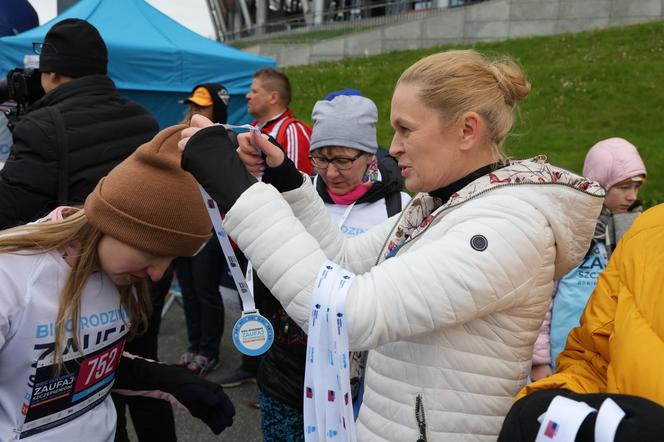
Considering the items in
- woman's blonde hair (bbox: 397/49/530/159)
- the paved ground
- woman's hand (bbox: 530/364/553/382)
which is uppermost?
woman's blonde hair (bbox: 397/49/530/159)

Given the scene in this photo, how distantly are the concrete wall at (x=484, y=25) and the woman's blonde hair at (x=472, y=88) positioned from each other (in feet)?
58.1

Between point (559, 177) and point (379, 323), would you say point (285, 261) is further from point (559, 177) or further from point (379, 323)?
point (559, 177)

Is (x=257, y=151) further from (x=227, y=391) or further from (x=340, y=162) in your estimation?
(x=227, y=391)

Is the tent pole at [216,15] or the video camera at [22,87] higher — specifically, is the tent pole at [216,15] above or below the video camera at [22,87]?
above

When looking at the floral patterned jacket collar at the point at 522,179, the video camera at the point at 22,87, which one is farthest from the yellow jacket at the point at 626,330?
the video camera at the point at 22,87

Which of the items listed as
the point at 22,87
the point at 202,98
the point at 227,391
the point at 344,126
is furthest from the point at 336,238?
the point at 202,98

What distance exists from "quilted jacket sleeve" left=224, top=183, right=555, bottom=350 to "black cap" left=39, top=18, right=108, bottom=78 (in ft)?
6.35

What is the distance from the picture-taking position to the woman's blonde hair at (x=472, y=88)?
1.30 meters

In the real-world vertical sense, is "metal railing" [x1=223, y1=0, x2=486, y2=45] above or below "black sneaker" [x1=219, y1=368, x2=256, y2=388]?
above

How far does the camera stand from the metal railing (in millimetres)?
22938

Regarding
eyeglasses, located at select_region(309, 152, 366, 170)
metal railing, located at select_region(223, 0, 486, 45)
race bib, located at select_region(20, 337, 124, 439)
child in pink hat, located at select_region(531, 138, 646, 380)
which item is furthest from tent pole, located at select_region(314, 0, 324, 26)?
race bib, located at select_region(20, 337, 124, 439)

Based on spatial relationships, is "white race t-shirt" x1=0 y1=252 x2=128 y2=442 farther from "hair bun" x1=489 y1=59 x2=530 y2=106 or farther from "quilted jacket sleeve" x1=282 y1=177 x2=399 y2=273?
"hair bun" x1=489 y1=59 x2=530 y2=106

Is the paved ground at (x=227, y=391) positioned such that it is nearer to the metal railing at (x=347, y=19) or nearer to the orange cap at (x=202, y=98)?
the orange cap at (x=202, y=98)

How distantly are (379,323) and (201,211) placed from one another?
704 mm
